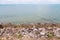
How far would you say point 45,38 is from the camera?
11430 millimetres

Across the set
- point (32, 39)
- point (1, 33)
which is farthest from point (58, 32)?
point (1, 33)

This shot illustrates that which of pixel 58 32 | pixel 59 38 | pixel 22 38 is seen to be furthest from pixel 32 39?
pixel 58 32

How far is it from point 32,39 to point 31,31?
2061 millimetres

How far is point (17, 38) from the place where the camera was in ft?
35.8

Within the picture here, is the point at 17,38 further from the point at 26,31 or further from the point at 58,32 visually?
the point at 58,32

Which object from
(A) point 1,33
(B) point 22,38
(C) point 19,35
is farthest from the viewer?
(A) point 1,33

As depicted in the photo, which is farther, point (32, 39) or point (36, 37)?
point (36, 37)

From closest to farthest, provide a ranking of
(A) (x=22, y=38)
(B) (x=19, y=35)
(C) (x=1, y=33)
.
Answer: (A) (x=22, y=38) < (B) (x=19, y=35) < (C) (x=1, y=33)

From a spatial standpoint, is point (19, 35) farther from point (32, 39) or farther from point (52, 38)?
point (52, 38)

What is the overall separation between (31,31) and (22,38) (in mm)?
2338

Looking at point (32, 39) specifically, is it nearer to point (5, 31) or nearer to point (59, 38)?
point (59, 38)

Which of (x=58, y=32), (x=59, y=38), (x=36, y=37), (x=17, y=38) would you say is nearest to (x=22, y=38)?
(x=17, y=38)

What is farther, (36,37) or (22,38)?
(36,37)

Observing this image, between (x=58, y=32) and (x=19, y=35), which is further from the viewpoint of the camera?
(x=58, y=32)
